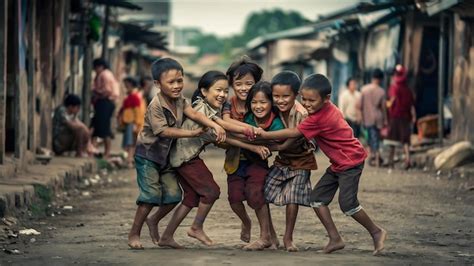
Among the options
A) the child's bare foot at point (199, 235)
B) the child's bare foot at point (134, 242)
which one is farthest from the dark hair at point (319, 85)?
the child's bare foot at point (134, 242)

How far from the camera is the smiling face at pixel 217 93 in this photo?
31.8ft

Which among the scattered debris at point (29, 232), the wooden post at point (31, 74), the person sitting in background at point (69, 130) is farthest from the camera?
the person sitting in background at point (69, 130)

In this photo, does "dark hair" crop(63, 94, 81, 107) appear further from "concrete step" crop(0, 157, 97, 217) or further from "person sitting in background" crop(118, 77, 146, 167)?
"person sitting in background" crop(118, 77, 146, 167)

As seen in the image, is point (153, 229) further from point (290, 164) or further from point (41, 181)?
point (41, 181)

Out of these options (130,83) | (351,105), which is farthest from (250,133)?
(351,105)

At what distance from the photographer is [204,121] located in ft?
31.0

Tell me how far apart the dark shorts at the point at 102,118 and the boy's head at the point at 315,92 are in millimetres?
12744

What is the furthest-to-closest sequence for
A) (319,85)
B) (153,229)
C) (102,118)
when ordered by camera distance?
(102,118) < (153,229) < (319,85)

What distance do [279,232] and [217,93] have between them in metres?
1.99

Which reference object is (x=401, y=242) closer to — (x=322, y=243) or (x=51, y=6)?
(x=322, y=243)

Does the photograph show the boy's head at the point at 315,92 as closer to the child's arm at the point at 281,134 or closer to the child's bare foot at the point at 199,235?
the child's arm at the point at 281,134

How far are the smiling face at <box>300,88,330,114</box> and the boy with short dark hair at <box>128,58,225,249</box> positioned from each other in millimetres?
746

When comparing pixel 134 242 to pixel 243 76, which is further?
pixel 243 76

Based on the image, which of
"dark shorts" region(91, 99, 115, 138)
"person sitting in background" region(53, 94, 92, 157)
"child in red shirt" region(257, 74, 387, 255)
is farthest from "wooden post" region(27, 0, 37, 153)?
"child in red shirt" region(257, 74, 387, 255)
